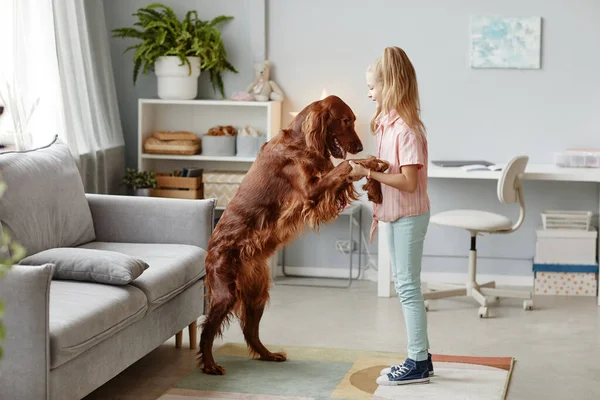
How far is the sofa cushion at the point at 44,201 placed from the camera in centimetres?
318

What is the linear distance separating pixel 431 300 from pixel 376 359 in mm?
1283

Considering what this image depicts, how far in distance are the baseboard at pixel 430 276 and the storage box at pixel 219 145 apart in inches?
32.0

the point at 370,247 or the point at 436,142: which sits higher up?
the point at 436,142

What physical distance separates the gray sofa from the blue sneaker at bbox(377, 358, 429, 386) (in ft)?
2.97

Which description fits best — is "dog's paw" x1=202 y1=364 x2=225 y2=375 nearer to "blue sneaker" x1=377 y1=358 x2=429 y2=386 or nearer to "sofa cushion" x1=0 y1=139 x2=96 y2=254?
"blue sneaker" x1=377 y1=358 x2=429 y2=386

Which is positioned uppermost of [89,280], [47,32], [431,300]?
[47,32]

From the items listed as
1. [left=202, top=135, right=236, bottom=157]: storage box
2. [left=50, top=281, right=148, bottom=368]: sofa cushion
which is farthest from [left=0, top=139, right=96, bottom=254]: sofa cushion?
[left=202, top=135, right=236, bottom=157]: storage box

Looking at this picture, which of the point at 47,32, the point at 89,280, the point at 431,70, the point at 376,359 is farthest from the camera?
the point at 431,70

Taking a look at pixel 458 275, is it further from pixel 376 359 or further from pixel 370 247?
pixel 376 359

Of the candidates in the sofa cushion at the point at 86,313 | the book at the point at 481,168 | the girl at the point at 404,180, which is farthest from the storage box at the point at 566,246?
the sofa cushion at the point at 86,313

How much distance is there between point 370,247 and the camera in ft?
17.9

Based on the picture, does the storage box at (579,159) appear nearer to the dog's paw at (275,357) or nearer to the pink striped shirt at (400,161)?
the pink striped shirt at (400,161)

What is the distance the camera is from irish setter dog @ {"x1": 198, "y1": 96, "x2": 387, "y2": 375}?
318 centimetres

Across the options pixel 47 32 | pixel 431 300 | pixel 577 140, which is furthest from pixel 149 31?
pixel 577 140
